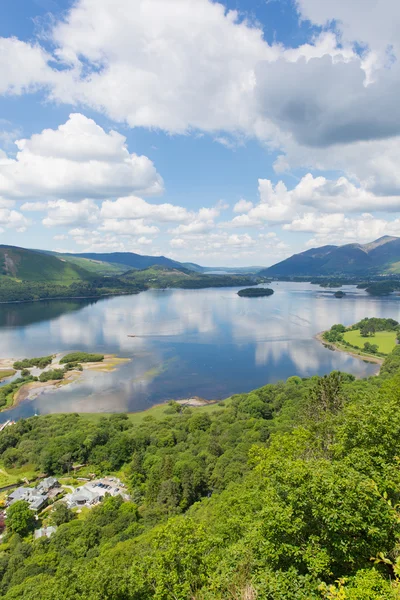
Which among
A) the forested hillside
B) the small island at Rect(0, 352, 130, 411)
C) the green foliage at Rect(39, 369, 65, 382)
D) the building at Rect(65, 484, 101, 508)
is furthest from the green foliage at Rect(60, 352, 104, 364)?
the forested hillside

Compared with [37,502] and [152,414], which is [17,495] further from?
[152,414]

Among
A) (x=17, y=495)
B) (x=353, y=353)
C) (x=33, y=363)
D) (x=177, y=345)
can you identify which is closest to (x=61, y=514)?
(x=17, y=495)

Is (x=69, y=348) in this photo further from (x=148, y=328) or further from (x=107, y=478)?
(x=107, y=478)

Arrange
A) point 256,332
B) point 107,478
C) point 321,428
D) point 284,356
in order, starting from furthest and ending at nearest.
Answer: point 256,332 < point 284,356 < point 107,478 < point 321,428

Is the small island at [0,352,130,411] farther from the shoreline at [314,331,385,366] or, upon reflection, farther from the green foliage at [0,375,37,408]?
the shoreline at [314,331,385,366]

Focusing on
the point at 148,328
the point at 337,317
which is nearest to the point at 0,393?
the point at 148,328
